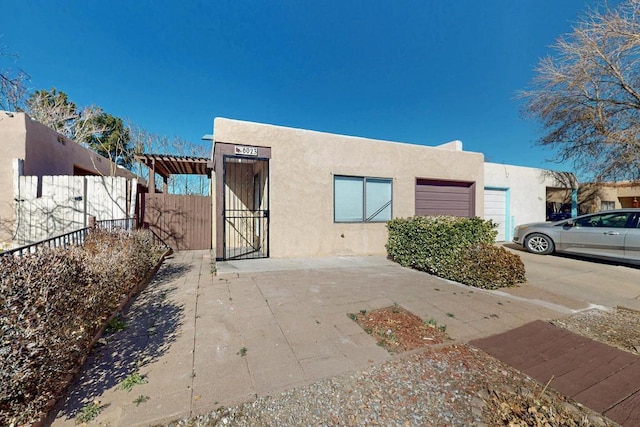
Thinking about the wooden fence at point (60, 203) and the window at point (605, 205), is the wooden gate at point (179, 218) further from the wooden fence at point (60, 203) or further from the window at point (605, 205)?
the window at point (605, 205)

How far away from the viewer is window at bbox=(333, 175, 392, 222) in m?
7.21

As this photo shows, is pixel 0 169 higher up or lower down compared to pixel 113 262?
higher up

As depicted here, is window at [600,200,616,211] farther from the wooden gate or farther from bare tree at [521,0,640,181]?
the wooden gate

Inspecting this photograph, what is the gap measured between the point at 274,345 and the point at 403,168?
22.2ft

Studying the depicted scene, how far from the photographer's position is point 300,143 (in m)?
6.70

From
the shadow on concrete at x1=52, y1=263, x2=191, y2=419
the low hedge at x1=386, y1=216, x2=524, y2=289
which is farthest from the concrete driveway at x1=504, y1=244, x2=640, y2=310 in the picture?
the shadow on concrete at x1=52, y1=263, x2=191, y2=419

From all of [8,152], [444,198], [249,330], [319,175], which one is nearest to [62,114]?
[8,152]

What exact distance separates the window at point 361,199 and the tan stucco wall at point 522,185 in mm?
4884

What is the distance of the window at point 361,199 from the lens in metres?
7.21

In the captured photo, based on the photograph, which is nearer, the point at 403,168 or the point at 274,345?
the point at 274,345

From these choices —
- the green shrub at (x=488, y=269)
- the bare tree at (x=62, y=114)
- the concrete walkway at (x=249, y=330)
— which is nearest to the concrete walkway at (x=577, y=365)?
the concrete walkway at (x=249, y=330)

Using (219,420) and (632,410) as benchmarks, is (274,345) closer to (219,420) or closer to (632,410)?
(219,420)

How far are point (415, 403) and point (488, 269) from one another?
12.0 feet

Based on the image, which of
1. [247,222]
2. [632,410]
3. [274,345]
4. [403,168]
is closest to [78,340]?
[274,345]
